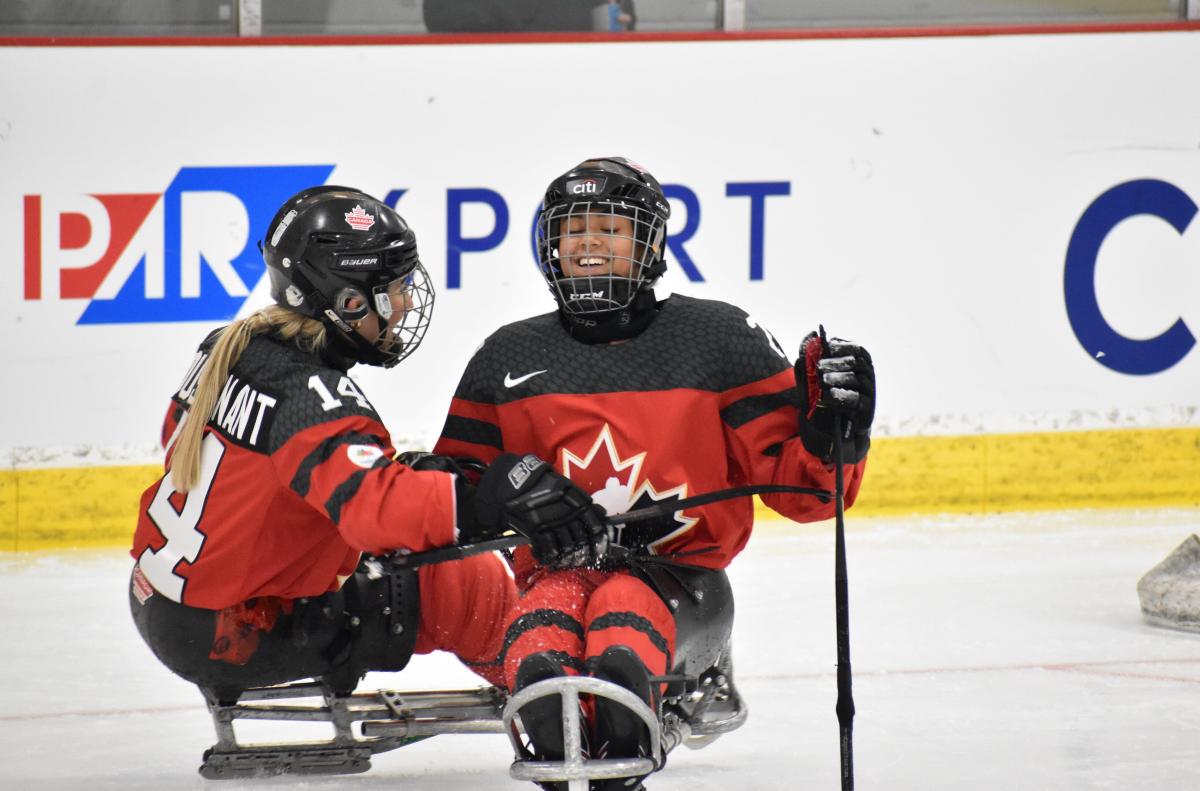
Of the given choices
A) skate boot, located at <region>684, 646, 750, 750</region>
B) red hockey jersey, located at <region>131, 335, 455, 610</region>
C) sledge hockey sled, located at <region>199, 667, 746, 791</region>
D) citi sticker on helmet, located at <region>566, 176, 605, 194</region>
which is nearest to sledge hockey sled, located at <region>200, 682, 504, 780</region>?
sledge hockey sled, located at <region>199, 667, 746, 791</region>

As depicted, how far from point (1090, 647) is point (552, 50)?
228 centimetres

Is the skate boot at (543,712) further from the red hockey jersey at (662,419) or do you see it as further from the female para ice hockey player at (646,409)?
the red hockey jersey at (662,419)

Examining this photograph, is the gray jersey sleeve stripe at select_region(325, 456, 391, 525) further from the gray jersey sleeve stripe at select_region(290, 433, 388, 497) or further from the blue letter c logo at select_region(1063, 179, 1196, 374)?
the blue letter c logo at select_region(1063, 179, 1196, 374)

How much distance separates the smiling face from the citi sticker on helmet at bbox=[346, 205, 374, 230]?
296 millimetres

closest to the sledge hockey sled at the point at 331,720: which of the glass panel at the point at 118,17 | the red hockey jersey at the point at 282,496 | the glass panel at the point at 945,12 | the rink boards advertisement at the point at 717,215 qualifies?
the red hockey jersey at the point at 282,496

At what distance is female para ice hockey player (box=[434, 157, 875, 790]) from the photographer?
7.77 ft

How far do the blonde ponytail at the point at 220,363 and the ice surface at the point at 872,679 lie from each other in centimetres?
54

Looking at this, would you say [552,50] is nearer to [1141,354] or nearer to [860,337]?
[860,337]

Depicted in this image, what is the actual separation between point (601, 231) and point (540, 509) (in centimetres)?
50

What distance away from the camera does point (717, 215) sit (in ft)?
16.0

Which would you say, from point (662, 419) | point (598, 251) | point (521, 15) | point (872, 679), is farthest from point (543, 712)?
point (521, 15)

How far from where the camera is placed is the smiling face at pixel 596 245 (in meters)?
2.45

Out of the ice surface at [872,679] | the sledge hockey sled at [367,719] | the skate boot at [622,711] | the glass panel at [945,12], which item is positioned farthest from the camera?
the glass panel at [945,12]

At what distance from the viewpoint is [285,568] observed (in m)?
2.54
